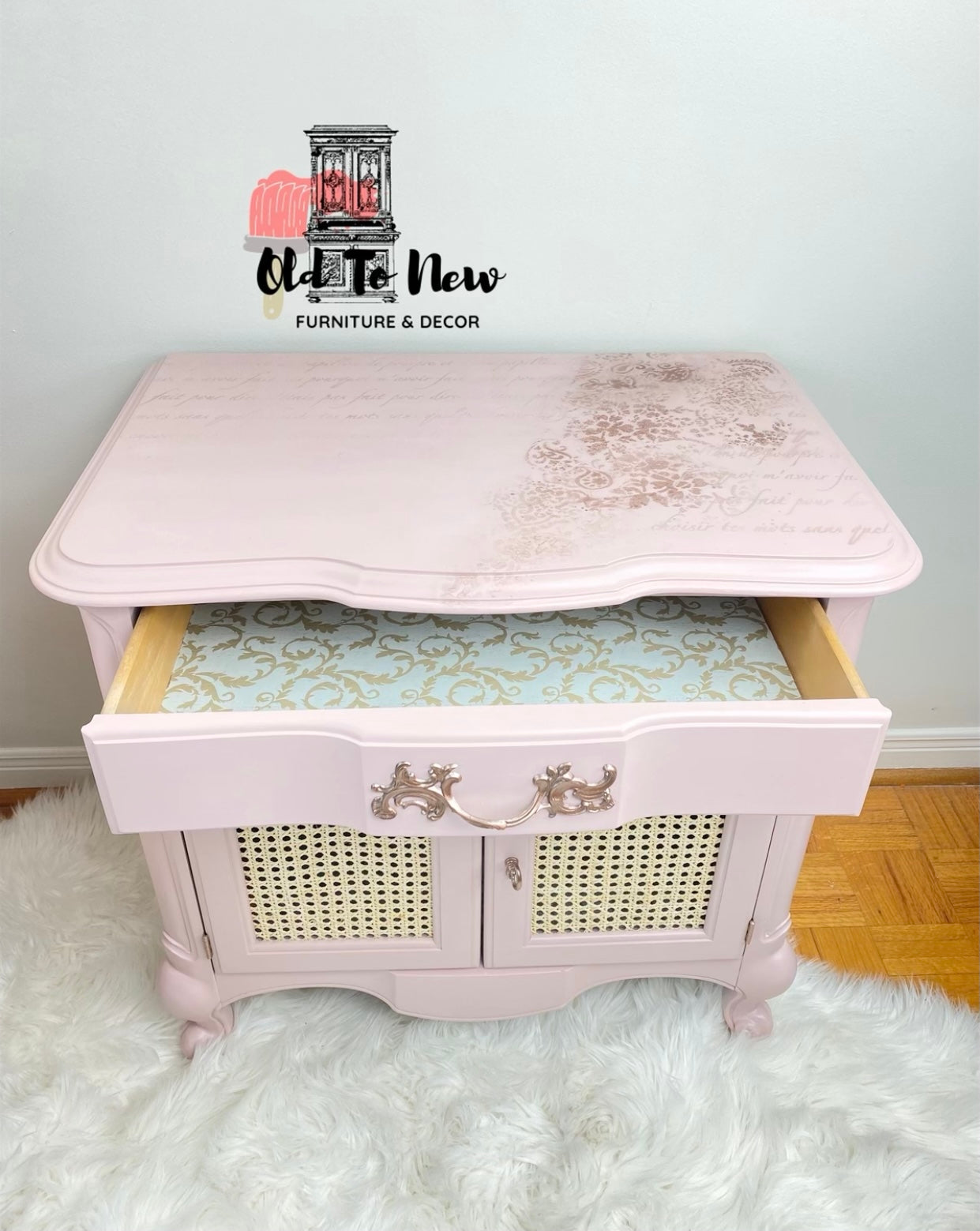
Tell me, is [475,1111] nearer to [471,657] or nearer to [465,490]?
[471,657]

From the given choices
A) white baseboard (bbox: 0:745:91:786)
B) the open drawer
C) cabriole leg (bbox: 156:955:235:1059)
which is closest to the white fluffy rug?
cabriole leg (bbox: 156:955:235:1059)

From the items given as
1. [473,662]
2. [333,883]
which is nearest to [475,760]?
[473,662]

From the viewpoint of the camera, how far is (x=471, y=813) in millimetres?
838

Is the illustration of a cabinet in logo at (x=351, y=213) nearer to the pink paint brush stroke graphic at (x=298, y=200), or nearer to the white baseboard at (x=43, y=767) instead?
the pink paint brush stroke graphic at (x=298, y=200)

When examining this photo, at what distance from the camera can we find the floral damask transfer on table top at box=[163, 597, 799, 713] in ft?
3.09

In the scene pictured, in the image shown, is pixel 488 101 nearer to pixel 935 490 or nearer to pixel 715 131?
pixel 715 131

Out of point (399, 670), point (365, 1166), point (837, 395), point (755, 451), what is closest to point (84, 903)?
point (365, 1166)

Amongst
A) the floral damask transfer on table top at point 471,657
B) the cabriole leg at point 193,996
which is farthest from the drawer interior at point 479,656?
the cabriole leg at point 193,996

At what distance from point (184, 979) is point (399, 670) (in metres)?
0.44

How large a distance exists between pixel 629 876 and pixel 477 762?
1.00 ft

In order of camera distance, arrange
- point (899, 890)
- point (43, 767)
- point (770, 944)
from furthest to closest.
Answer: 1. point (43, 767)
2. point (899, 890)
3. point (770, 944)

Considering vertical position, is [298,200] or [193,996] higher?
[298,200]

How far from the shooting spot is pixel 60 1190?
1040 mm

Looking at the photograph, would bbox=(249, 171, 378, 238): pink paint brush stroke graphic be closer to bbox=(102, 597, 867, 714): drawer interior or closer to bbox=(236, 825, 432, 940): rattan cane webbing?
bbox=(102, 597, 867, 714): drawer interior
